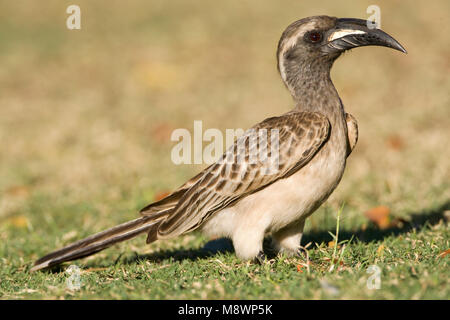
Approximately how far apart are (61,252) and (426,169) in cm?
456

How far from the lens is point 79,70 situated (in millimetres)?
12961

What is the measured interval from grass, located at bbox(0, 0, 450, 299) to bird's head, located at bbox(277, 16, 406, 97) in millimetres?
1399

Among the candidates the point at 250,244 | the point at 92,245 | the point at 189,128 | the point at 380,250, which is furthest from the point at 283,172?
the point at 189,128

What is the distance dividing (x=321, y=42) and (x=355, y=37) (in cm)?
26

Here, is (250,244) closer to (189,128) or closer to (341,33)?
(341,33)

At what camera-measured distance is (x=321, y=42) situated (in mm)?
4977

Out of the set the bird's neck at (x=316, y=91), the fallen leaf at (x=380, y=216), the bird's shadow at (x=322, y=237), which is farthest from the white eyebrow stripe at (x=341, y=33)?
the fallen leaf at (x=380, y=216)

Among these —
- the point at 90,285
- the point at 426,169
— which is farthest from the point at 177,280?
the point at 426,169

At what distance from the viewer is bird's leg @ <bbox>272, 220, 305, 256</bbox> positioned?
490cm

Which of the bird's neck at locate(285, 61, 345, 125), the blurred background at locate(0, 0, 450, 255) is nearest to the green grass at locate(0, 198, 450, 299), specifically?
the blurred background at locate(0, 0, 450, 255)

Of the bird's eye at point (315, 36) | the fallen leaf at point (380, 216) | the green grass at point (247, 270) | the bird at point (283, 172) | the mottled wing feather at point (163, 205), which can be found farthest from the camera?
the fallen leaf at point (380, 216)

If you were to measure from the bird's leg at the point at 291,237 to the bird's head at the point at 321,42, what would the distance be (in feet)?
3.72

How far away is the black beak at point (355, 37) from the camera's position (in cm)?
486

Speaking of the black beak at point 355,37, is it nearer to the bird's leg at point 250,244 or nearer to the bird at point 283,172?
the bird at point 283,172
